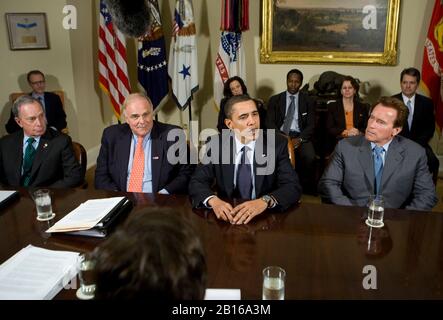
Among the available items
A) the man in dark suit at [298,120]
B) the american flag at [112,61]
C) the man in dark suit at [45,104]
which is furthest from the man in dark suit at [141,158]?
the american flag at [112,61]

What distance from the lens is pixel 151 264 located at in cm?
64

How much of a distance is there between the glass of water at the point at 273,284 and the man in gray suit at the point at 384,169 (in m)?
1.11

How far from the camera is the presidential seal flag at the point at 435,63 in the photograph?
4.38 meters

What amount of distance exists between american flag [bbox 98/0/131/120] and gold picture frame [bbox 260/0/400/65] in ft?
5.89

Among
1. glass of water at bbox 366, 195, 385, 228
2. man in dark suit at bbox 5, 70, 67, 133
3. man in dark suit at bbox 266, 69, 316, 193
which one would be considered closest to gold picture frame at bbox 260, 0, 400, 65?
man in dark suit at bbox 266, 69, 316, 193

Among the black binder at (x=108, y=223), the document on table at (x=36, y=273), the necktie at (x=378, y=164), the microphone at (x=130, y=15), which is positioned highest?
the microphone at (x=130, y=15)

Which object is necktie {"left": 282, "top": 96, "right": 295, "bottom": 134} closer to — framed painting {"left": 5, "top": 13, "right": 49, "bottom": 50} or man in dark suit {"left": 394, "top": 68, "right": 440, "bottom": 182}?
man in dark suit {"left": 394, "top": 68, "right": 440, "bottom": 182}

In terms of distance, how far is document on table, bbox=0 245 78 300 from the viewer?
1228mm

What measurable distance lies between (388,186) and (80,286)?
5.70 ft

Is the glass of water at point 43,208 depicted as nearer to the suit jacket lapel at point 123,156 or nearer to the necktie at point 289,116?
the suit jacket lapel at point 123,156

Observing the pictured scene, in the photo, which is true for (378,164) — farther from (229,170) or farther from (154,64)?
(154,64)
